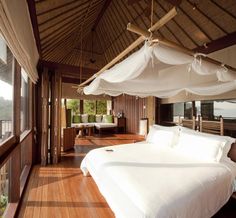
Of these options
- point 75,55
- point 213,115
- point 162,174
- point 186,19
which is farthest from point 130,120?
point 162,174

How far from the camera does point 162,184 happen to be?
70.5 inches

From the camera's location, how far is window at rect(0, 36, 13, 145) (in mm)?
1878

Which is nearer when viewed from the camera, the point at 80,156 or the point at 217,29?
the point at 217,29

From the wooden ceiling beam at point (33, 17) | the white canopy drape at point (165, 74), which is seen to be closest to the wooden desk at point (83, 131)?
the white canopy drape at point (165, 74)

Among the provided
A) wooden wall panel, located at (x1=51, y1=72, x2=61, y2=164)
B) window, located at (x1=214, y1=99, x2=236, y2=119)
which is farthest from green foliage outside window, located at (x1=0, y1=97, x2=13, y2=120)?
window, located at (x1=214, y1=99, x2=236, y2=119)

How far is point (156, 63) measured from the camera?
11.9 ft

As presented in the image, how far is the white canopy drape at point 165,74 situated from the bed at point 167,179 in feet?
3.25

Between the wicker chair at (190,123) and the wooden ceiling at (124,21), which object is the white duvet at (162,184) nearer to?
the wicker chair at (190,123)

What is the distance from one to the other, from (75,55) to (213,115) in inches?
180

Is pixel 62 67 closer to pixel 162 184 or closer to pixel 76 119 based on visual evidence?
pixel 162 184

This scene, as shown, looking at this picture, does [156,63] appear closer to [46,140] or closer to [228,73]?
[228,73]

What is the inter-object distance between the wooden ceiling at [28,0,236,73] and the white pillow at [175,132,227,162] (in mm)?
1902

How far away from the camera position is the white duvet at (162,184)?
5.06ft

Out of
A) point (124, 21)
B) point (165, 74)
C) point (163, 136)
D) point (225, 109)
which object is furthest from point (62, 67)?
point (225, 109)
